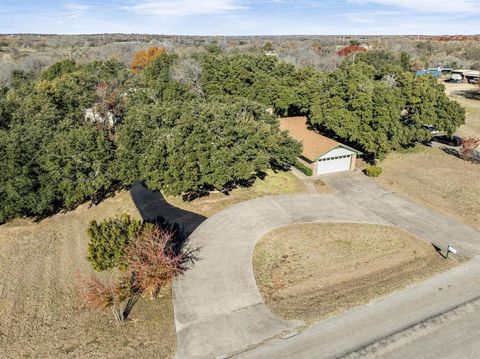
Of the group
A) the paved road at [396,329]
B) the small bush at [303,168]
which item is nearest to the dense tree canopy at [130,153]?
the small bush at [303,168]

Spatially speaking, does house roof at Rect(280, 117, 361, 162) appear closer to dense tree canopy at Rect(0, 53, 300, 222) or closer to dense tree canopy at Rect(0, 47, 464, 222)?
dense tree canopy at Rect(0, 47, 464, 222)

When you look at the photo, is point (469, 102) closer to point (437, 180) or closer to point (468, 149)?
point (468, 149)

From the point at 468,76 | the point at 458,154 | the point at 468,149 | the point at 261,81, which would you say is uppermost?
the point at 261,81

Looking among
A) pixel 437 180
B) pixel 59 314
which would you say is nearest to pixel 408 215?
pixel 437 180

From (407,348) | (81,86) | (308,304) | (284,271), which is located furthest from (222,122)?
(81,86)

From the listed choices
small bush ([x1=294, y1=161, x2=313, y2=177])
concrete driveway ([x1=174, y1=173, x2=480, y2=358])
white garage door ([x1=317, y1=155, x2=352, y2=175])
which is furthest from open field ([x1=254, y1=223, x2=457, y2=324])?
white garage door ([x1=317, y1=155, x2=352, y2=175])

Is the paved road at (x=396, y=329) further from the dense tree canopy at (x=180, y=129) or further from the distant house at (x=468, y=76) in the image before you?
the distant house at (x=468, y=76)
